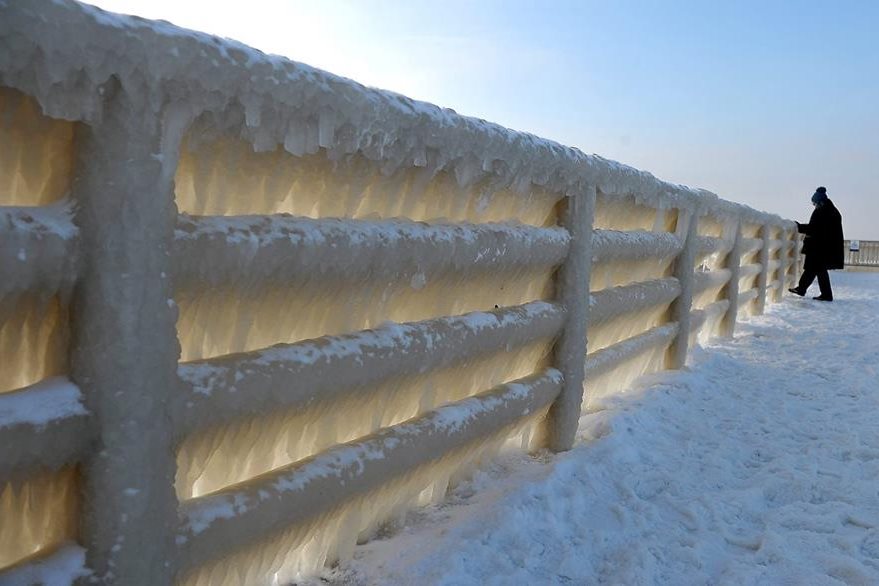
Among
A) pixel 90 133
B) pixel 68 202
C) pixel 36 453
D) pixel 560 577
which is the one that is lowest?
pixel 560 577

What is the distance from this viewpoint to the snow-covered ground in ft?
7.68

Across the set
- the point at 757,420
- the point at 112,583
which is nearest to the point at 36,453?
the point at 112,583

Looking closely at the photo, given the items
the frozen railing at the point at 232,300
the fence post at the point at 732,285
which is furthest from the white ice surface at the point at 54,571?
the fence post at the point at 732,285

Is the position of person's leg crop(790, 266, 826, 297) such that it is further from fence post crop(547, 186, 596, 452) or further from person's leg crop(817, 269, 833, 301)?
fence post crop(547, 186, 596, 452)

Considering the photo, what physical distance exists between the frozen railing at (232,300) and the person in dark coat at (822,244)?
1053 cm

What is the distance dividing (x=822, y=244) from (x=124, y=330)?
1261 cm

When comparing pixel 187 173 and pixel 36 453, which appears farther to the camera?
pixel 187 173

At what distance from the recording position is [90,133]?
1318mm

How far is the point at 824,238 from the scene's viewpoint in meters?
12.0

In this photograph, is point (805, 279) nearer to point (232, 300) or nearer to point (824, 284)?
point (824, 284)

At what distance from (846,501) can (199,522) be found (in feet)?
9.01

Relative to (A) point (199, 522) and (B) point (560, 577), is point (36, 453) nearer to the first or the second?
(A) point (199, 522)

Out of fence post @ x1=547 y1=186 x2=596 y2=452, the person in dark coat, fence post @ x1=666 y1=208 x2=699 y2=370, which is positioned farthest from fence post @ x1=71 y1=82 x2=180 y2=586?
A: the person in dark coat

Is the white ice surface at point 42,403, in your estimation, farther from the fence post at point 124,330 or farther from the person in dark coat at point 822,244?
the person in dark coat at point 822,244
